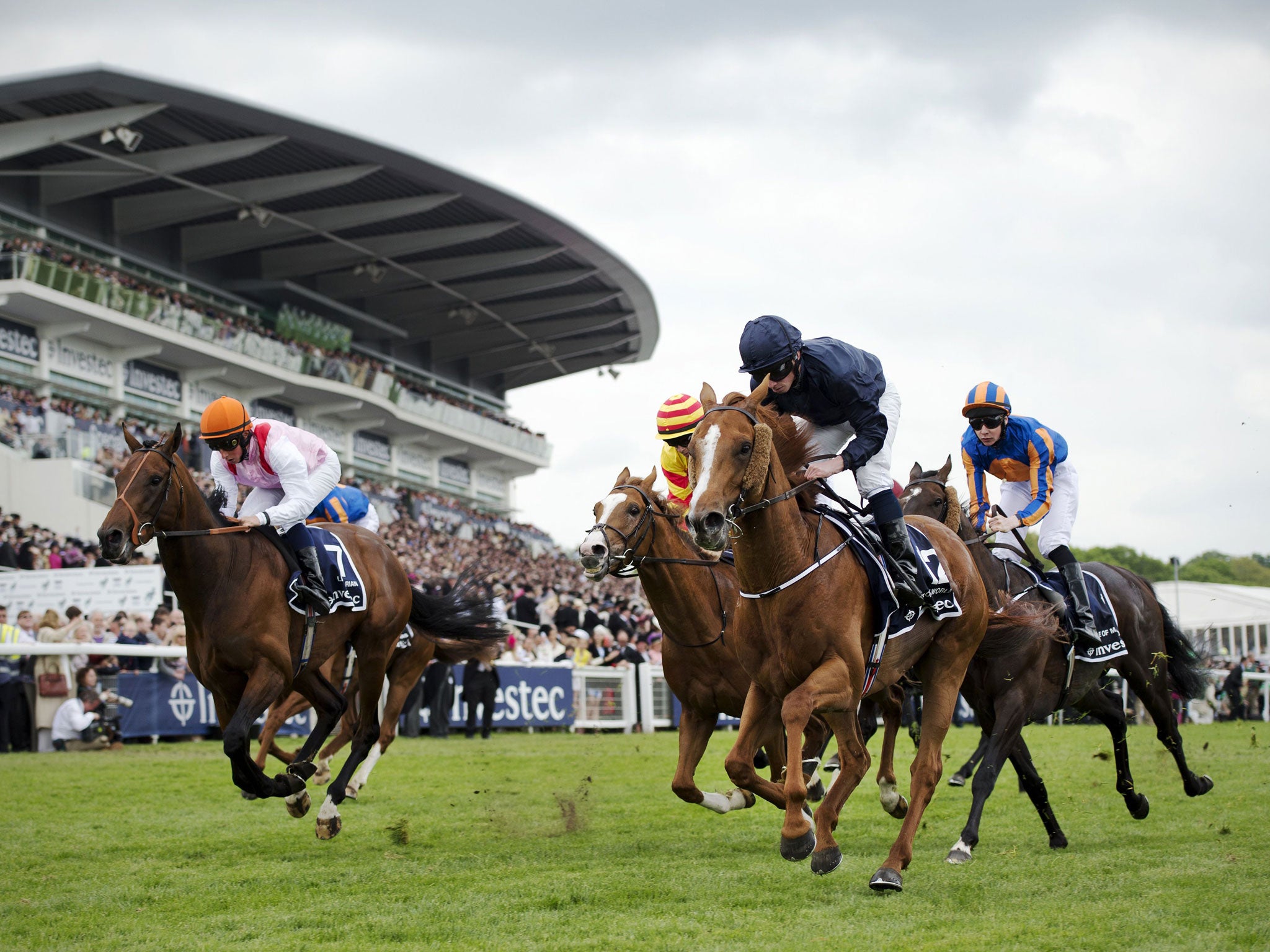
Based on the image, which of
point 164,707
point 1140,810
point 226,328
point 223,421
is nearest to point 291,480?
point 223,421

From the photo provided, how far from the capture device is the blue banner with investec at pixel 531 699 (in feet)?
57.1

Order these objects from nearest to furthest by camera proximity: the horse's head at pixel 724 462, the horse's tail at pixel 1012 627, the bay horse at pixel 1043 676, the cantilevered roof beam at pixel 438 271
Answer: the horse's head at pixel 724 462, the bay horse at pixel 1043 676, the horse's tail at pixel 1012 627, the cantilevered roof beam at pixel 438 271

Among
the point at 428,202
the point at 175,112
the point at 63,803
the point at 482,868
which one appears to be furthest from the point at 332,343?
the point at 482,868

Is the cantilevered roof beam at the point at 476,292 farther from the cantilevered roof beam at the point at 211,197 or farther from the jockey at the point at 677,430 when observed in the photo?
the jockey at the point at 677,430

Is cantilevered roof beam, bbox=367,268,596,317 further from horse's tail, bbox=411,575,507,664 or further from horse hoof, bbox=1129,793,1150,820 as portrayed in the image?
horse hoof, bbox=1129,793,1150,820

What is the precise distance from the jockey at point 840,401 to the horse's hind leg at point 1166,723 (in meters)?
2.95

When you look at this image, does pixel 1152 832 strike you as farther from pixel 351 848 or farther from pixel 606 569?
pixel 351 848

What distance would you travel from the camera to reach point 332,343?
154 ft

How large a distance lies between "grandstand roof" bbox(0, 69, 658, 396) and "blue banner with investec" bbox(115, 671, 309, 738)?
23208 millimetres

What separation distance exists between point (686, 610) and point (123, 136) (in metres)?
32.1

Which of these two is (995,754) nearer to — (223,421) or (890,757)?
(890,757)

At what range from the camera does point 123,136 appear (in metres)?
34.2

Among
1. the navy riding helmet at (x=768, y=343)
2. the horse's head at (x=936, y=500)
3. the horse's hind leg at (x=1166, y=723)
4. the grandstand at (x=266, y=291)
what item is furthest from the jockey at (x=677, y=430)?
the grandstand at (x=266, y=291)

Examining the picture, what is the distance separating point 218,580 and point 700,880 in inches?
117
